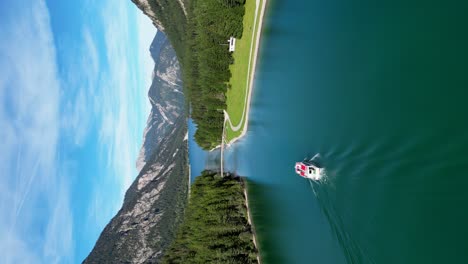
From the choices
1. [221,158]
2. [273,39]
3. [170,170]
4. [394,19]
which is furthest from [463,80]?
[170,170]

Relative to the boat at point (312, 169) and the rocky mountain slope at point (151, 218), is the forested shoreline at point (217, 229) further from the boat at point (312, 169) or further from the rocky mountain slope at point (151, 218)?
the rocky mountain slope at point (151, 218)

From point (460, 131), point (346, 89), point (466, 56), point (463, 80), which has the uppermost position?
point (346, 89)

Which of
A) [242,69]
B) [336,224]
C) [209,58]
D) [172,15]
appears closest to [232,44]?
[209,58]

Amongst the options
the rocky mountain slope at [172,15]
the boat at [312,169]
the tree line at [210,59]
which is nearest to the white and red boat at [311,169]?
the boat at [312,169]

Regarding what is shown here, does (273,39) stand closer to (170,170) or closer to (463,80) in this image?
(463,80)

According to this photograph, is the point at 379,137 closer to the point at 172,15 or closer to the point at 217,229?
the point at 217,229

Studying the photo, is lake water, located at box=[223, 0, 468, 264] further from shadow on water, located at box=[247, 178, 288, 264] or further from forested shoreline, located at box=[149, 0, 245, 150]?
forested shoreline, located at box=[149, 0, 245, 150]
